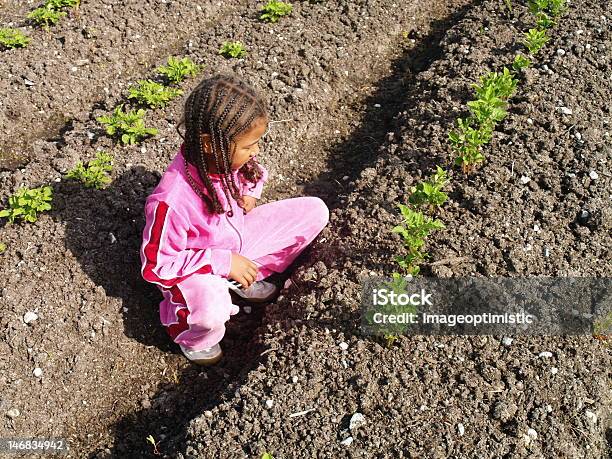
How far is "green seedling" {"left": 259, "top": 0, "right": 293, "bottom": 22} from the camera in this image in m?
5.73

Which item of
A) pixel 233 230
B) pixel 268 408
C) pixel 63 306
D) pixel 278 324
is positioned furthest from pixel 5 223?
Answer: pixel 268 408

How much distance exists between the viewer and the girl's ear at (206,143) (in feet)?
10.1

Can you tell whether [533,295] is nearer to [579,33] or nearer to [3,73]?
[579,33]

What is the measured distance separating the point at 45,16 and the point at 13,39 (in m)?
0.39

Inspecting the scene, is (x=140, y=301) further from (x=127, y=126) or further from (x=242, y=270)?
(x=127, y=126)

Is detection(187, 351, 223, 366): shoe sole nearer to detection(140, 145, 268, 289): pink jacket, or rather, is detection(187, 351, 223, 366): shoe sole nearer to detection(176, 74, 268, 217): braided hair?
detection(140, 145, 268, 289): pink jacket

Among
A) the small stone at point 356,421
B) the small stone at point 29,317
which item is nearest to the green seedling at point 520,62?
the small stone at point 356,421

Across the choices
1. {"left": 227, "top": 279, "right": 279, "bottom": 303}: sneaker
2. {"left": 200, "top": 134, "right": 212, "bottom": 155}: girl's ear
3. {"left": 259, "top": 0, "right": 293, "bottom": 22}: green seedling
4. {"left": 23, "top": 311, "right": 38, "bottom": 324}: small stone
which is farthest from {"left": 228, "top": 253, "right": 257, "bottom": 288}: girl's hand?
{"left": 259, "top": 0, "right": 293, "bottom": 22}: green seedling

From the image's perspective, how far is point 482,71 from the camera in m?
5.06

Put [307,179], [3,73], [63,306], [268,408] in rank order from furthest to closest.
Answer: [3,73] → [307,179] → [63,306] → [268,408]

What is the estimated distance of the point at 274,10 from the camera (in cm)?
574

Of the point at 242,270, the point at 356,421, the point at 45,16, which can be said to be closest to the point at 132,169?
the point at 242,270

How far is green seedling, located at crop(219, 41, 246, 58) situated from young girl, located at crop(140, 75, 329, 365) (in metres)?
2.04

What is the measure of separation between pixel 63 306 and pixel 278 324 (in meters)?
1.34
